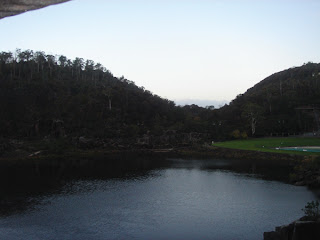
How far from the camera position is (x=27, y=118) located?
75375mm

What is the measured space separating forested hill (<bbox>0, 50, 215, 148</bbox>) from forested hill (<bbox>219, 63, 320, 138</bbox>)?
948cm

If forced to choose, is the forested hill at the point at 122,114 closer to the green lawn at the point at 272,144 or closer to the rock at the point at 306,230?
the green lawn at the point at 272,144

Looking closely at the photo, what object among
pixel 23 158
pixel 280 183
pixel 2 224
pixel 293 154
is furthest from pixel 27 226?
pixel 293 154

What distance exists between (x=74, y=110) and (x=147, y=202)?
5806cm

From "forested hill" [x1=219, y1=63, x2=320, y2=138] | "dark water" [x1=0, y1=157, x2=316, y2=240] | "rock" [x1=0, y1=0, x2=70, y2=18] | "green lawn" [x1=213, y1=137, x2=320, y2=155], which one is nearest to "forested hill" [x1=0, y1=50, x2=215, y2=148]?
"forested hill" [x1=219, y1=63, x2=320, y2=138]

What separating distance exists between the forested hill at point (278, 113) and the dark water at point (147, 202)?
25948 millimetres

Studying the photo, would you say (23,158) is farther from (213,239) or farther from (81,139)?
(213,239)

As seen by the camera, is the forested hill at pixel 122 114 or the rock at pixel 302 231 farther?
the forested hill at pixel 122 114

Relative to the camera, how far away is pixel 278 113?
3081 inches

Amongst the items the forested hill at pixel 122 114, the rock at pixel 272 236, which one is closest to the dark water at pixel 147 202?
the rock at pixel 272 236

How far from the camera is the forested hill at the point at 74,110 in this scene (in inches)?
2953

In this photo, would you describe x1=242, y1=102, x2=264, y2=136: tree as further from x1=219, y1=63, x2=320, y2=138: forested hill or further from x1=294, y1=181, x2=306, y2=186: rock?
x1=294, y1=181, x2=306, y2=186: rock

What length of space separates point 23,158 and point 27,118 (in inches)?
801

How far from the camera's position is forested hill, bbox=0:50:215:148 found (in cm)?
7500
